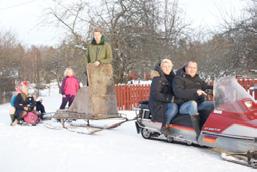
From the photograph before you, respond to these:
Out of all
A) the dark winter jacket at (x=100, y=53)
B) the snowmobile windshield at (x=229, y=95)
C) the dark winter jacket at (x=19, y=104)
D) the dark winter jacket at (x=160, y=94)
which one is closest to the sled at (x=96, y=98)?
the dark winter jacket at (x=100, y=53)

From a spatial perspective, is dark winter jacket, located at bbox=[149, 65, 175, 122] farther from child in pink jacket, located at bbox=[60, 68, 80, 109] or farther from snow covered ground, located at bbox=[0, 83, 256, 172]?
child in pink jacket, located at bbox=[60, 68, 80, 109]

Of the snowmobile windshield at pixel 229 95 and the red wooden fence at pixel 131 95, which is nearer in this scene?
the snowmobile windshield at pixel 229 95

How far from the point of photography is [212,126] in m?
6.50

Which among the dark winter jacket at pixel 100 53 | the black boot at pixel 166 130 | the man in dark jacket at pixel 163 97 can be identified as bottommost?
the black boot at pixel 166 130

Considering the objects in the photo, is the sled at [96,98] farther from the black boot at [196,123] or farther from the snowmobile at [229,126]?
the black boot at [196,123]

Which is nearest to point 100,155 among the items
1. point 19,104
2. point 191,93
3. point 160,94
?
point 160,94

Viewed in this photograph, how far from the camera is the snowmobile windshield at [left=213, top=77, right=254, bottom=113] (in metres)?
6.32

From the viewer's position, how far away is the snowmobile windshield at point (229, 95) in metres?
6.32

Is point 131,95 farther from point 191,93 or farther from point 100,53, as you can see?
point 191,93

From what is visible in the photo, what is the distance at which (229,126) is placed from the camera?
6219 mm

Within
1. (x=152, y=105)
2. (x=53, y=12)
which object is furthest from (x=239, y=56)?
(x=152, y=105)

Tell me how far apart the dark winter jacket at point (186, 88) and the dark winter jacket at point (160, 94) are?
0.24 metres

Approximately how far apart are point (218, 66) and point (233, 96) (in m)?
20.4

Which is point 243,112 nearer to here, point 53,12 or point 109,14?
point 109,14
